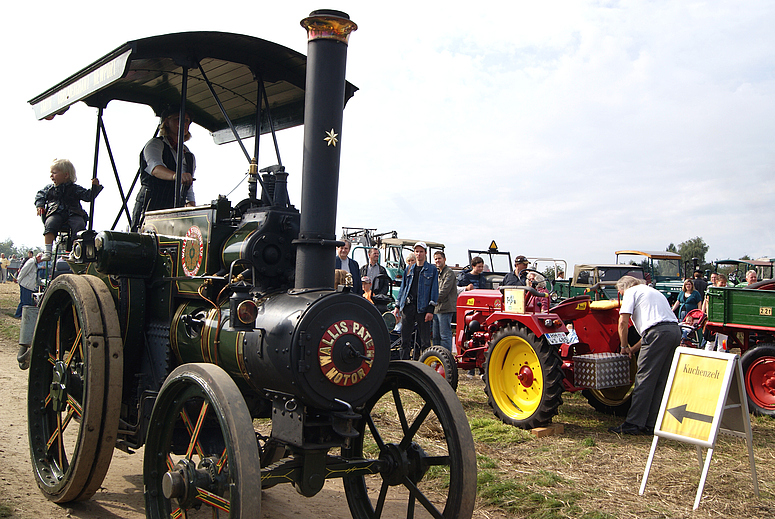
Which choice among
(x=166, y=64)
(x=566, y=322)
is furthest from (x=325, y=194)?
(x=566, y=322)

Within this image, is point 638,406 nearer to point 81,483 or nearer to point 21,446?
point 81,483

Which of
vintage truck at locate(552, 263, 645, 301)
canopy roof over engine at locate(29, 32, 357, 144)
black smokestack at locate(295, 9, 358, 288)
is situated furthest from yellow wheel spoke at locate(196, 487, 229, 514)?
vintage truck at locate(552, 263, 645, 301)

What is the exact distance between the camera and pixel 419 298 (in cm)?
746

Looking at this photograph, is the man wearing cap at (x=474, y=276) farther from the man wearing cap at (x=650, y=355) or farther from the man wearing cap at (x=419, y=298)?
the man wearing cap at (x=650, y=355)

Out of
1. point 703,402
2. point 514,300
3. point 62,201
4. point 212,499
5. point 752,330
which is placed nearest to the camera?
point 212,499

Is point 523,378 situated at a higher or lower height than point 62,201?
lower

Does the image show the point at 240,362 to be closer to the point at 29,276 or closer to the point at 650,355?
the point at 650,355

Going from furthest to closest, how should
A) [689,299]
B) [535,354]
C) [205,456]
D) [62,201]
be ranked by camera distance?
[689,299] → [535,354] → [62,201] → [205,456]

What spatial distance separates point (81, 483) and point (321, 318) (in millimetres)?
1718

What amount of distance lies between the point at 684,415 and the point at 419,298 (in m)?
3.84

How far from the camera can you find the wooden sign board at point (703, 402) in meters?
3.84

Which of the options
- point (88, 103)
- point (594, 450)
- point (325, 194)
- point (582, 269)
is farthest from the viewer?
point (582, 269)

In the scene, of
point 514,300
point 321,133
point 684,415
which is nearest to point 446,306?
point 514,300

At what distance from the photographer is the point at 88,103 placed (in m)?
4.20
